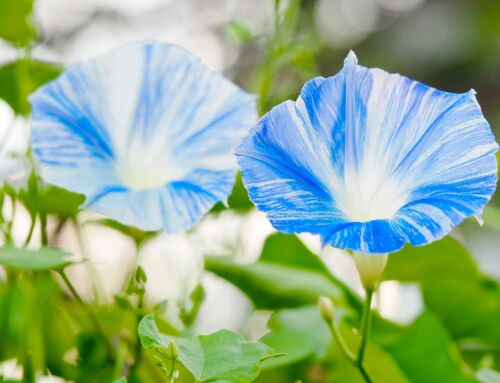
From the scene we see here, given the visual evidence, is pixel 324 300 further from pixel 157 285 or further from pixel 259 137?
pixel 157 285

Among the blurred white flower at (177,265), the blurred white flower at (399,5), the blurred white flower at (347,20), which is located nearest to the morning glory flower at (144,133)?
the blurred white flower at (177,265)

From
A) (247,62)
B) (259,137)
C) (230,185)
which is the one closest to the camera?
(259,137)

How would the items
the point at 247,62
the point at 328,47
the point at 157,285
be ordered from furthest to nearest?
the point at 328,47, the point at 247,62, the point at 157,285

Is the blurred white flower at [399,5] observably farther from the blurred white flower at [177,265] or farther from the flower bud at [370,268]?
the flower bud at [370,268]

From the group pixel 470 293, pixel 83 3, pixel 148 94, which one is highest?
pixel 148 94

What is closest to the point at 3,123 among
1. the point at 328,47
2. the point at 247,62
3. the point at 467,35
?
the point at 247,62

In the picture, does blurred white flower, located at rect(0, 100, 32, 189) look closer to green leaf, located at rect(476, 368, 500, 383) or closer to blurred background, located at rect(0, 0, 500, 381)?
blurred background, located at rect(0, 0, 500, 381)

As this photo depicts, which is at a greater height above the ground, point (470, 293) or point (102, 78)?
point (102, 78)
